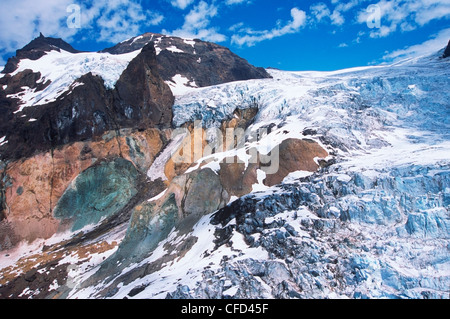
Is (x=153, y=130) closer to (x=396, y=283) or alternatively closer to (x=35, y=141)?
(x=35, y=141)

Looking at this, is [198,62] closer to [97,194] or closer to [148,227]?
[97,194]

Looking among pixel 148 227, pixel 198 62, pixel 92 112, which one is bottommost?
pixel 148 227

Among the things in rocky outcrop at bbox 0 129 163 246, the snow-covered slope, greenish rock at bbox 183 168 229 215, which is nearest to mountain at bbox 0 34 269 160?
the snow-covered slope

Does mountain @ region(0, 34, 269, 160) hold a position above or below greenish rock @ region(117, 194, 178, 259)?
above

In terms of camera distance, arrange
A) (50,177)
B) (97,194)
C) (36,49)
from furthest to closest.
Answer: (36,49), (50,177), (97,194)

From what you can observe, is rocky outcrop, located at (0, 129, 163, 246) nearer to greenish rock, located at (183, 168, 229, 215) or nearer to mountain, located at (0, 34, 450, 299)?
mountain, located at (0, 34, 450, 299)

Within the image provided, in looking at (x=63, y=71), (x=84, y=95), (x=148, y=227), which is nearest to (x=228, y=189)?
(x=148, y=227)

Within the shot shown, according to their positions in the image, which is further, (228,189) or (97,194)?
(97,194)

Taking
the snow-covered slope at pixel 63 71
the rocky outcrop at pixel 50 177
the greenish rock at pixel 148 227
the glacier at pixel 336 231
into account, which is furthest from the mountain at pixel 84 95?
the glacier at pixel 336 231
